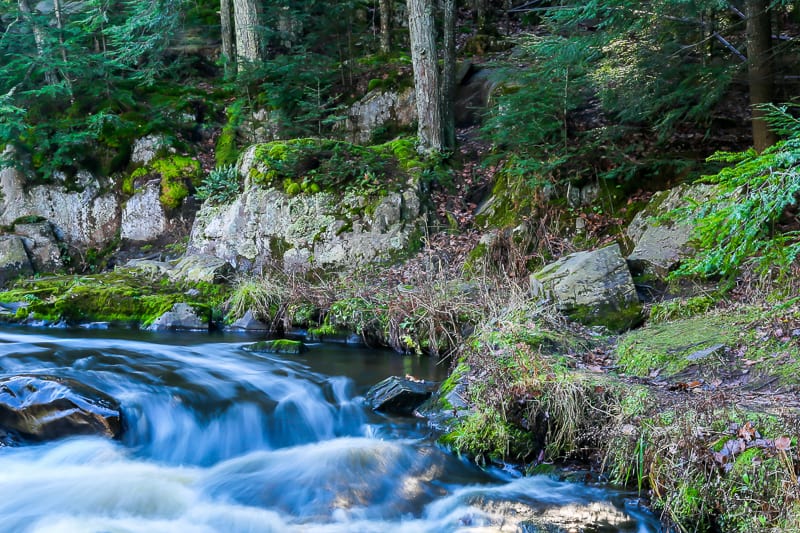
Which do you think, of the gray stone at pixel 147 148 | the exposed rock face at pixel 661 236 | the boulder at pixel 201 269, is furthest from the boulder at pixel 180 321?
the exposed rock face at pixel 661 236

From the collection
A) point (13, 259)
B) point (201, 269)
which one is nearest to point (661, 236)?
point (201, 269)

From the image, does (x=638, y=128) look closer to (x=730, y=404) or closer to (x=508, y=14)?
(x=730, y=404)

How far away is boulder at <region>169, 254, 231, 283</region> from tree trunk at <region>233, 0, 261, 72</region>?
5.76 m

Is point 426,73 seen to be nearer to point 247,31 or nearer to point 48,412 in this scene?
point 247,31

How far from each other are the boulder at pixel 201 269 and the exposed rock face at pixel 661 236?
7.15 m

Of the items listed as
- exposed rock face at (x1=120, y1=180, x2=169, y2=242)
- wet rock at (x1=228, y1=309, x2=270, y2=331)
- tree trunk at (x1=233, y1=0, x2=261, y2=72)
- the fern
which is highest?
tree trunk at (x1=233, y1=0, x2=261, y2=72)

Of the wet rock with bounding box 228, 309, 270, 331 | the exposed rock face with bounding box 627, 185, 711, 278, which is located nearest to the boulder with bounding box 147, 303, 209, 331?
the wet rock with bounding box 228, 309, 270, 331

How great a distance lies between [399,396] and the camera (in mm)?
6590

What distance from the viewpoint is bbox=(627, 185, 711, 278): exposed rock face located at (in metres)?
8.15

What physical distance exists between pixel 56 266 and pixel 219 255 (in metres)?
4.90

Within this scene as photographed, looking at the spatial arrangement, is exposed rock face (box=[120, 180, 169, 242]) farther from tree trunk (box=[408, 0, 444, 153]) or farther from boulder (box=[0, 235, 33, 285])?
tree trunk (box=[408, 0, 444, 153])

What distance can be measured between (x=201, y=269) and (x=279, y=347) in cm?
356

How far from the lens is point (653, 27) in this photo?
8750 mm

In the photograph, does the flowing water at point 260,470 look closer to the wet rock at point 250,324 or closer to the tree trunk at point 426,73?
the wet rock at point 250,324
